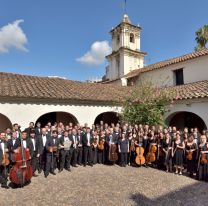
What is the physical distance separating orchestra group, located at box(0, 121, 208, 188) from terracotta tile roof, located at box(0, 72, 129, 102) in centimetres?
270

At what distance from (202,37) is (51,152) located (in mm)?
21345

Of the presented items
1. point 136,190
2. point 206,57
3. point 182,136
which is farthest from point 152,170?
point 206,57

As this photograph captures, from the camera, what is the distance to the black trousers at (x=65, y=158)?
369 inches

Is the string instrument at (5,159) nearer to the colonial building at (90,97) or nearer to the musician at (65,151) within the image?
the musician at (65,151)

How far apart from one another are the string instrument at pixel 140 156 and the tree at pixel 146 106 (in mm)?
3161

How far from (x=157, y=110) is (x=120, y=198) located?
25.4ft

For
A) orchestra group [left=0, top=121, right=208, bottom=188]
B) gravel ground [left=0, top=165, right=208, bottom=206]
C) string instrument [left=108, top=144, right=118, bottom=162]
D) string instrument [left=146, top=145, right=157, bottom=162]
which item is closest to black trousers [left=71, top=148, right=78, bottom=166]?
orchestra group [left=0, top=121, right=208, bottom=188]

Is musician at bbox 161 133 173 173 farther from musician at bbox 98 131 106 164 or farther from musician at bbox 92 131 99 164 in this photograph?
musician at bbox 92 131 99 164

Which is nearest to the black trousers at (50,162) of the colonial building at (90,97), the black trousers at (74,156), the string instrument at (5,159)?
the black trousers at (74,156)

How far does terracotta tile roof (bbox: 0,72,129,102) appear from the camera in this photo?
11.9m

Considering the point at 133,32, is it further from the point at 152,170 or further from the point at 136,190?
the point at 136,190

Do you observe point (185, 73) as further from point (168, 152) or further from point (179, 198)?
point (179, 198)

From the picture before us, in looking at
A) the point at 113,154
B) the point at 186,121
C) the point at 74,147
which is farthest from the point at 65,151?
the point at 186,121

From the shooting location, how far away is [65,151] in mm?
9492
